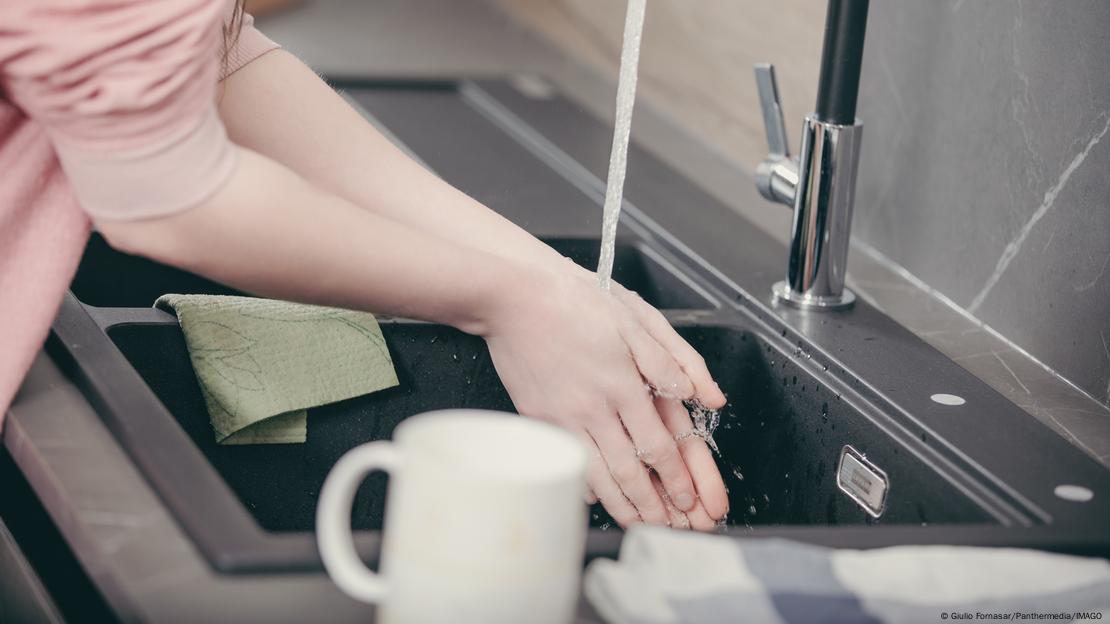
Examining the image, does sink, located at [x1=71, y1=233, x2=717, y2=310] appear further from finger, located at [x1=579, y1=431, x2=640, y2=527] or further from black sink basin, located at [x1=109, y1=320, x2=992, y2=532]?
finger, located at [x1=579, y1=431, x2=640, y2=527]

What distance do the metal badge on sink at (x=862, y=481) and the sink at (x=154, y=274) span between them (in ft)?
1.08

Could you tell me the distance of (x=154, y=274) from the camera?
4.42ft

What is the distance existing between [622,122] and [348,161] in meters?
0.22

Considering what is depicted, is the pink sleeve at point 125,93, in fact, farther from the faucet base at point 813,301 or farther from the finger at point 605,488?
the faucet base at point 813,301

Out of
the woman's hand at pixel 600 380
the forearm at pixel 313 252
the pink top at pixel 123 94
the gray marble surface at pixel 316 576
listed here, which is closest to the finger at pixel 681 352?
the woman's hand at pixel 600 380

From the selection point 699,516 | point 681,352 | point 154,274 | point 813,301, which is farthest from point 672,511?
point 154,274

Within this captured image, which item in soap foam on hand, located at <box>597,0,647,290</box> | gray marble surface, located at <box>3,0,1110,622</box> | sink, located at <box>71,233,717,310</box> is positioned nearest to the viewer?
gray marble surface, located at <box>3,0,1110,622</box>

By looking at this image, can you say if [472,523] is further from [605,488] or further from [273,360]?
[273,360]

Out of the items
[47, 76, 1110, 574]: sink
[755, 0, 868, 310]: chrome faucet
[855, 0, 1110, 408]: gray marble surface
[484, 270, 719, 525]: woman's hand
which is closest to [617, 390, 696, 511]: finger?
[484, 270, 719, 525]: woman's hand

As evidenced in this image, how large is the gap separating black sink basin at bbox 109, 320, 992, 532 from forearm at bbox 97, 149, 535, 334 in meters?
0.23

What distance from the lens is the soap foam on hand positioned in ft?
3.46

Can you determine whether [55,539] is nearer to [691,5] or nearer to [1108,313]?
[1108,313]

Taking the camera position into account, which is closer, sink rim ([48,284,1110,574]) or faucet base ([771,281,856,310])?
sink rim ([48,284,1110,574])

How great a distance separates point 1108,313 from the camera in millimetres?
1067
